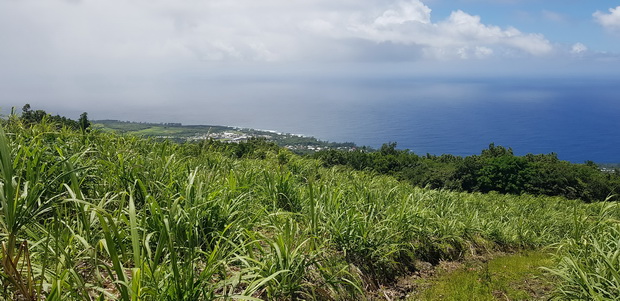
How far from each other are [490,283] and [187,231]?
3348mm

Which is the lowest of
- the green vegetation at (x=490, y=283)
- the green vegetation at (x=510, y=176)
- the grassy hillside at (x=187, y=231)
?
the green vegetation at (x=510, y=176)

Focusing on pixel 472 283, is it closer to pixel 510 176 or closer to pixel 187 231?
pixel 187 231

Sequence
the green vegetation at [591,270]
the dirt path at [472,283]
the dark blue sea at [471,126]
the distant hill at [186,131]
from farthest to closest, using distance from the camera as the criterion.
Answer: the dark blue sea at [471,126] → the distant hill at [186,131] → the dirt path at [472,283] → the green vegetation at [591,270]

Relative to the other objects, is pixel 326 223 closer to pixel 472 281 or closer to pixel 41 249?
pixel 472 281

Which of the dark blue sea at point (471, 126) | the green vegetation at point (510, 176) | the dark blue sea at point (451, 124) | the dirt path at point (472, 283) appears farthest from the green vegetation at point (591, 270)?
the dark blue sea at point (471, 126)

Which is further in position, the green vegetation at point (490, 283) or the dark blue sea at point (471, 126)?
the dark blue sea at point (471, 126)

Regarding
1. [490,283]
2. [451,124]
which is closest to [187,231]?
[490,283]

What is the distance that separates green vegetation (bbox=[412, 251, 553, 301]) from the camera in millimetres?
3473

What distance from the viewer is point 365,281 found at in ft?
10.7

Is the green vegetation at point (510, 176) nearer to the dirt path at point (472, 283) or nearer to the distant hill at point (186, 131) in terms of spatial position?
the distant hill at point (186, 131)

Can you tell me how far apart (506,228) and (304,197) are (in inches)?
169

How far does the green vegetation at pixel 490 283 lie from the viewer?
347 centimetres

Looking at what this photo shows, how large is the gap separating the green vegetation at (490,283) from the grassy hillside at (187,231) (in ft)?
1.13

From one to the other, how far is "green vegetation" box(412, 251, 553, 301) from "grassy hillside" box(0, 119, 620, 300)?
0.34 m
